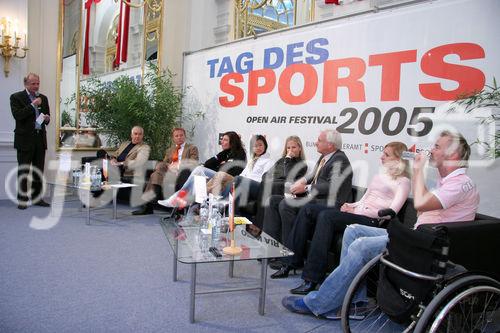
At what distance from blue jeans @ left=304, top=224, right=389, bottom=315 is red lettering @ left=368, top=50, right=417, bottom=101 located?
1.71 m

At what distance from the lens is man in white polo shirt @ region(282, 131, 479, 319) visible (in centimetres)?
236

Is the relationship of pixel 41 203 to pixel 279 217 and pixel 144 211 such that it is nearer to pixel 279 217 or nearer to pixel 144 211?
pixel 144 211

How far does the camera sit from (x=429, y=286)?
199 cm

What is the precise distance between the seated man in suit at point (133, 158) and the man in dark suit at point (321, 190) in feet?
7.75

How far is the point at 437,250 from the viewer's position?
196 cm

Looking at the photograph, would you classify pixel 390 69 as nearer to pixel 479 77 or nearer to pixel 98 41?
pixel 479 77

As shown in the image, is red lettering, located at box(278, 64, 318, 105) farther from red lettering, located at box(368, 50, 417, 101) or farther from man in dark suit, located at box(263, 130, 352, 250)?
man in dark suit, located at box(263, 130, 352, 250)

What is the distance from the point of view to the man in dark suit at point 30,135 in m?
5.27

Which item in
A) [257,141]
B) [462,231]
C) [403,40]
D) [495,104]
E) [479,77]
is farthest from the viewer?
[257,141]

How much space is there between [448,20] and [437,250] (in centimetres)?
228

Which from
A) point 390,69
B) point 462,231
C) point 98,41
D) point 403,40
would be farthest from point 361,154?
point 98,41

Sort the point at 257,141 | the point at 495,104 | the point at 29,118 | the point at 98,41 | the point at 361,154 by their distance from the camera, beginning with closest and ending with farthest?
the point at 495,104 < the point at 361,154 < the point at 257,141 < the point at 29,118 < the point at 98,41

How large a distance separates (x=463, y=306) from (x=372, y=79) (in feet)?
8.13

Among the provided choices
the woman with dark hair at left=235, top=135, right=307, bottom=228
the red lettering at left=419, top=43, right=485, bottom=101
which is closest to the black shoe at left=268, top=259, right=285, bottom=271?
the woman with dark hair at left=235, top=135, right=307, bottom=228
